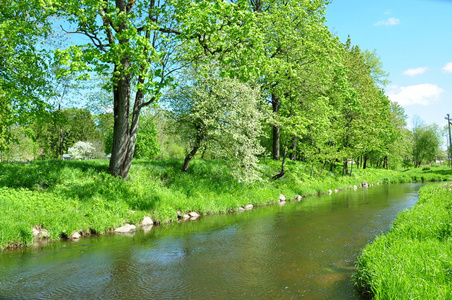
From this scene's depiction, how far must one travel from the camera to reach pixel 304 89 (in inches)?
1174

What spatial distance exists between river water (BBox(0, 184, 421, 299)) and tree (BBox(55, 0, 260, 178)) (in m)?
6.74

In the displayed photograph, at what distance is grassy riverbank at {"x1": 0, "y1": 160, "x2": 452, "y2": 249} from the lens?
13.2 metres

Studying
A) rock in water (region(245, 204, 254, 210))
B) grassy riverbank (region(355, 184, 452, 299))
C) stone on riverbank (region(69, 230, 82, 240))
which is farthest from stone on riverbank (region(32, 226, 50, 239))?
rock in water (region(245, 204, 254, 210))

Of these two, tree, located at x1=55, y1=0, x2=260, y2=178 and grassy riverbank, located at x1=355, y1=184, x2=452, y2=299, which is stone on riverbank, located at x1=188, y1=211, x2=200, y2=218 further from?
grassy riverbank, located at x1=355, y1=184, x2=452, y2=299

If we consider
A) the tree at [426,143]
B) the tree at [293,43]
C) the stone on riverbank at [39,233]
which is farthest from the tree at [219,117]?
the tree at [426,143]

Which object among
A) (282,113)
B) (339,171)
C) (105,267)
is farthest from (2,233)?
(339,171)

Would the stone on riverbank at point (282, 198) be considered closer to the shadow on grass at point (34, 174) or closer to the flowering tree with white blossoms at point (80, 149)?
the shadow on grass at point (34, 174)

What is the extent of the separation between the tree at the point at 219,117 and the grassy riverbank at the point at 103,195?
2.22m

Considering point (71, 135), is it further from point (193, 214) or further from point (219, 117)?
point (193, 214)

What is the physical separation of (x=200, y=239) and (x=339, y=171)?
3551 cm

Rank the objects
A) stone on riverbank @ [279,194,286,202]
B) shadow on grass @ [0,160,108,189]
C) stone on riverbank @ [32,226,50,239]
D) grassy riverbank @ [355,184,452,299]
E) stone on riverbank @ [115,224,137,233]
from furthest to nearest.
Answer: stone on riverbank @ [279,194,286,202] < shadow on grass @ [0,160,108,189] < stone on riverbank @ [115,224,137,233] < stone on riverbank @ [32,226,50,239] < grassy riverbank @ [355,184,452,299]

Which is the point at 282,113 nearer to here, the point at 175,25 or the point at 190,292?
the point at 175,25

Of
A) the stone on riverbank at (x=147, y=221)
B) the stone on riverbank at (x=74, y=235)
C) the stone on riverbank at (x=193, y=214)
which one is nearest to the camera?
the stone on riverbank at (x=74, y=235)

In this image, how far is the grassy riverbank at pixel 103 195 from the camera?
13.2 m
